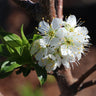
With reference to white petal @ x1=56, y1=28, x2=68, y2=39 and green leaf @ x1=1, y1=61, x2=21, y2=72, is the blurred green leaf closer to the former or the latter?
green leaf @ x1=1, y1=61, x2=21, y2=72

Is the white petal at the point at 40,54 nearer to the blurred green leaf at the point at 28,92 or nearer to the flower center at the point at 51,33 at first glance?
the flower center at the point at 51,33

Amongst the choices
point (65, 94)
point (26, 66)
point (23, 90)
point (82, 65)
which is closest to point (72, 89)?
point (65, 94)

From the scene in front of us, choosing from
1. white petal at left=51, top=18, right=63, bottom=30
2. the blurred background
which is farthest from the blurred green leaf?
white petal at left=51, top=18, right=63, bottom=30

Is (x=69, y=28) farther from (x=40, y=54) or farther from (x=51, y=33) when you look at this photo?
(x=40, y=54)

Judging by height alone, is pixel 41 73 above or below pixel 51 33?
below

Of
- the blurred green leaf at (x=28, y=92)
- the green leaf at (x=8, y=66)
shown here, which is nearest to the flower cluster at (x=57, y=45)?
the green leaf at (x=8, y=66)

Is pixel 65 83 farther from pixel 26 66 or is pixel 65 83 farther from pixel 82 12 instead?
pixel 82 12

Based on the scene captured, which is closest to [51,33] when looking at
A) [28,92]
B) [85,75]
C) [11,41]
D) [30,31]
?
[11,41]
